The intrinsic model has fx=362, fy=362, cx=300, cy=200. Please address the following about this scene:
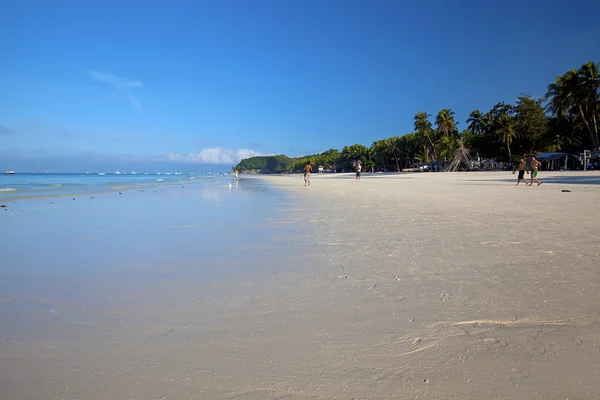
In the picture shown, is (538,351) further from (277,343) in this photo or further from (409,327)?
(277,343)

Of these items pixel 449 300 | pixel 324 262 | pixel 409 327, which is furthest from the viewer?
pixel 324 262

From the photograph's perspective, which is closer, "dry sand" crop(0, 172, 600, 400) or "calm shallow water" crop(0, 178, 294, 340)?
"dry sand" crop(0, 172, 600, 400)

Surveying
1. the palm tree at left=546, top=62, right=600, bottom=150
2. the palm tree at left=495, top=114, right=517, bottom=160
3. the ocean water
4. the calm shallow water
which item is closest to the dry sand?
the calm shallow water

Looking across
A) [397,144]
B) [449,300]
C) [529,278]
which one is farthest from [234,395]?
[397,144]

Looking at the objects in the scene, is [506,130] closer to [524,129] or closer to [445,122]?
[524,129]

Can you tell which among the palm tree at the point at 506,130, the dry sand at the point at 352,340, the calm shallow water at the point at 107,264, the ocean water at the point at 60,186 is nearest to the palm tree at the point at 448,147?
the palm tree at the point at 506,130

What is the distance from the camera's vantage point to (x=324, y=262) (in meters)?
4.49

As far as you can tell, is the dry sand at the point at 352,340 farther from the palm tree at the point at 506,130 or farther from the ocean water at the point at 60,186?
the palm tree at the point at 506,130

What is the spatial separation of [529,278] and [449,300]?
1.17m

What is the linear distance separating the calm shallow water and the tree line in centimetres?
5434

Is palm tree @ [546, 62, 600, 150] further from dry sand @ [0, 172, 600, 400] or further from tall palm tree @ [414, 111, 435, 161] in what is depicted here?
dry sand @ [0, 172, 600, 400]

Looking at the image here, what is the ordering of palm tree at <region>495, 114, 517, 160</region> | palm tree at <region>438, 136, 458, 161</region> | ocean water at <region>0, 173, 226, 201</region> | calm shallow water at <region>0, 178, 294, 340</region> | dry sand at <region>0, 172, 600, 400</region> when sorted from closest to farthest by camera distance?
dry sand at <region>0, 172, 600, 400</region>, calm shallow water at <region>0, 178, 294, 340</region>, ocean water at <region>0, 173, 226, 201</region>, palm tree at <region>495, 114, 517, 160</region>, palm tree at <region>438, 136, 458, 161</region>

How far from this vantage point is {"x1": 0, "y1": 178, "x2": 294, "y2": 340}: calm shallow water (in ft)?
9.98

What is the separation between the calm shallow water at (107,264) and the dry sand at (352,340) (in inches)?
9.9
